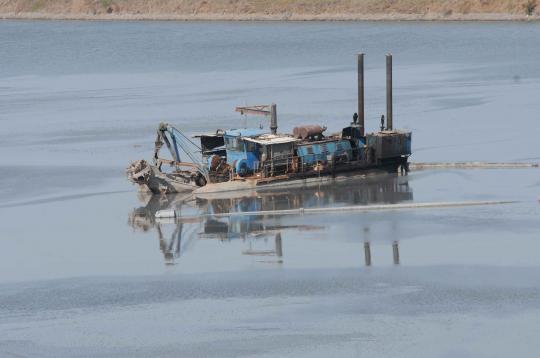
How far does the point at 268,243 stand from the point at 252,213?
215 inches

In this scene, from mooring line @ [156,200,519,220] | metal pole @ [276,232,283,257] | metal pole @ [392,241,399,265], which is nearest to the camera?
metal pole @ [392,241,399,265]

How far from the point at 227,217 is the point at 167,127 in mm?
7825

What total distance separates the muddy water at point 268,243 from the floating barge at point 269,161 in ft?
3.48

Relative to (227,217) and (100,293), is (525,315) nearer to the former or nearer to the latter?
(100,293)

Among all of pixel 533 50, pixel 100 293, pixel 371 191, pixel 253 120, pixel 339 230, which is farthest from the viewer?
pixel 533 50

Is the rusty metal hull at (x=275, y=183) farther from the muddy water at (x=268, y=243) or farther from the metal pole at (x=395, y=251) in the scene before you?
the metal pole at (x=395, y=251)

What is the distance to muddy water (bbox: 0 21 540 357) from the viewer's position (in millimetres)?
37469

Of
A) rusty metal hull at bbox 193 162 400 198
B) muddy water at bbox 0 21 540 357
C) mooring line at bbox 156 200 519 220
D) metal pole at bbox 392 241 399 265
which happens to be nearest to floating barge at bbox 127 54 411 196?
rusty metal hull at bbox 193 162 400 198

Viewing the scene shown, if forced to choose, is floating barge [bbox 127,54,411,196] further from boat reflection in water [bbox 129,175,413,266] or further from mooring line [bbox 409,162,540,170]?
mooring line [bbox 409,162,540,170]

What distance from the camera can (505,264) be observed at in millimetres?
44812

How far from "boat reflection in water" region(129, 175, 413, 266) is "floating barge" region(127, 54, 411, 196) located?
0.65 m

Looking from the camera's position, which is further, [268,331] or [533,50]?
[533,50]

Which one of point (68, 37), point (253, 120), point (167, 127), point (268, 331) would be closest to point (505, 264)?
point (268, 331)

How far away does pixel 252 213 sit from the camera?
179ft
